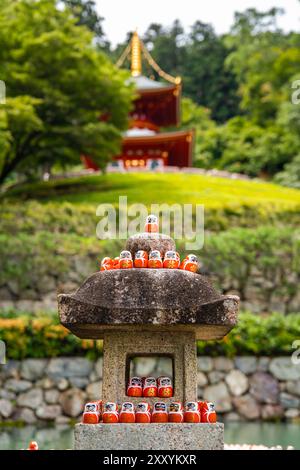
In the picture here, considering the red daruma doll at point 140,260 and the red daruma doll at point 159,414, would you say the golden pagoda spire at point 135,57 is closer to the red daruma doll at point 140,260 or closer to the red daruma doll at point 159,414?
the red daruma doll at point 140,260

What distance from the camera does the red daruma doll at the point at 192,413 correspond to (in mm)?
5914

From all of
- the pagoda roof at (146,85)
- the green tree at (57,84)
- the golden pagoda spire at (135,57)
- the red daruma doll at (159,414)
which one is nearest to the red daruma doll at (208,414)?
the red daruma doll at (159,414)

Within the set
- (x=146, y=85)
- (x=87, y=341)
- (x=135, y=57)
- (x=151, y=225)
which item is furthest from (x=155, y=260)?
(x=135, y=57)

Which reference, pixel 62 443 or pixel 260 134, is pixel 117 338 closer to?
pixel 62 443

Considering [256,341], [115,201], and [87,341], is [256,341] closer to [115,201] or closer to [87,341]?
[87,341]

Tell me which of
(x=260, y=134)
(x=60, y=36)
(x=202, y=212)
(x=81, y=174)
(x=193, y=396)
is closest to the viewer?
(x=193, y=396)

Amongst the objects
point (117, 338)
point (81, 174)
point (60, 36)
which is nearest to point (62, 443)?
point (117, 338)

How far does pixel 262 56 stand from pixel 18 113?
→ 85.6 ft

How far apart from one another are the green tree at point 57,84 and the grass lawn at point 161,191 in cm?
134

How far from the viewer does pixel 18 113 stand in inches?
790

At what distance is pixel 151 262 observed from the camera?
20.0 feet

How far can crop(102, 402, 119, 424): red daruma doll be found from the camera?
19.2ft

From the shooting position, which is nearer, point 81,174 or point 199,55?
point 81,174
